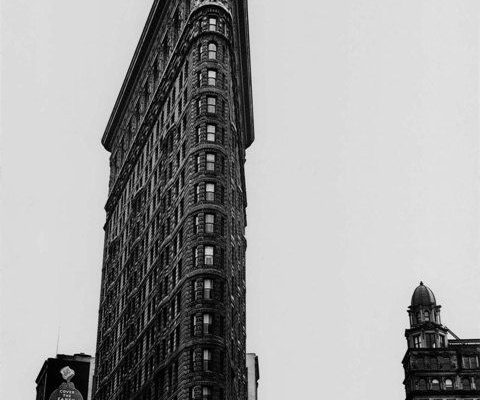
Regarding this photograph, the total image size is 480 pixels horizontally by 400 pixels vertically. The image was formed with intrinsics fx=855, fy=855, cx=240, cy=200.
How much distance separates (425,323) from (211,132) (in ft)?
275

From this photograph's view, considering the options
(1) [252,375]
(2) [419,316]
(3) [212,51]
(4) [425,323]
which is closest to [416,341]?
(4) [425,323]

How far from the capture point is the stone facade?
84062 mm

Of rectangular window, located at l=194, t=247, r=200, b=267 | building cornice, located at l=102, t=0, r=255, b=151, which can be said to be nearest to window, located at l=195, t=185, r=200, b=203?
rectangular window, located at l=194, t=247, r=200, b=267

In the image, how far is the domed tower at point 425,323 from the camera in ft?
528

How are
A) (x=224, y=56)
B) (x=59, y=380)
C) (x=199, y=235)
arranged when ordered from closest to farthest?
(x=199, y=235) < (x=224, y=56) < (x=59, y=380)

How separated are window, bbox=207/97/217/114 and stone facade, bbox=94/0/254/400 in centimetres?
16

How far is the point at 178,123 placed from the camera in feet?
334

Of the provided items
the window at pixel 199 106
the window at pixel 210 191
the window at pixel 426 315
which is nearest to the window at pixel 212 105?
the window at pixel 199 106

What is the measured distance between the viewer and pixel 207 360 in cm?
8062

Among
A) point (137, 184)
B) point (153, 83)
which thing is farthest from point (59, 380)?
point (153, 83)

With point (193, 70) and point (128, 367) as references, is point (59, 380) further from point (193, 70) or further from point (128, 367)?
point (193, 70)

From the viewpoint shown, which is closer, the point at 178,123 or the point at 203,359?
the point at 203,359

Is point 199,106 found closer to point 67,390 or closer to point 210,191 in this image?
point 210,191

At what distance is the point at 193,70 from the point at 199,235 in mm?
21889
